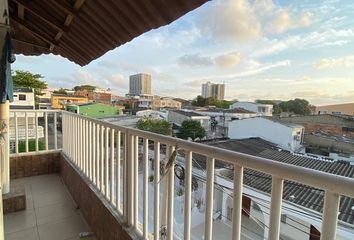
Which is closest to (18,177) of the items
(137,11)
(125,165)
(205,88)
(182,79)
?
(125,165)

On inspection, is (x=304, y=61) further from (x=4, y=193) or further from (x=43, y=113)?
(x=4, y=193)

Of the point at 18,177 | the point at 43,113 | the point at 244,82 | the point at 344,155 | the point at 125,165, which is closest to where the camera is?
the point at 125,165

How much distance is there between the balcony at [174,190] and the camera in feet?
2.42

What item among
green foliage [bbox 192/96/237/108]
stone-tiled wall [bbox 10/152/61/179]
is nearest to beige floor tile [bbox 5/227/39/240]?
stone-tiled wall [bbox 10/152/61/179]

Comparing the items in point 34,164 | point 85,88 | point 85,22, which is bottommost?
point 34,164

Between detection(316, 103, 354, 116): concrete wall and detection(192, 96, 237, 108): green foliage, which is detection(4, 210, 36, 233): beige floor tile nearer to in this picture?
detection(316, 103, 354, 116): concrete wall

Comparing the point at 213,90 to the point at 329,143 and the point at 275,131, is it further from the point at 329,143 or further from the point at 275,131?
the point at 329,143

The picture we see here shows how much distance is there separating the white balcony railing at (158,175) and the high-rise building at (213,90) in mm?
43123

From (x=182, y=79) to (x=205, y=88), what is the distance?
933 inches

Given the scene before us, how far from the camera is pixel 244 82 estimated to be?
23.6m

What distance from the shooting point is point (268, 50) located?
1605 centimetres

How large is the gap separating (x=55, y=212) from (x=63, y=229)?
16.6 inches

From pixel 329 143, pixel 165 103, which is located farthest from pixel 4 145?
pixel 165 103

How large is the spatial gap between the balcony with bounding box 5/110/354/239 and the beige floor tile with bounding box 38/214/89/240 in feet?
0.07
